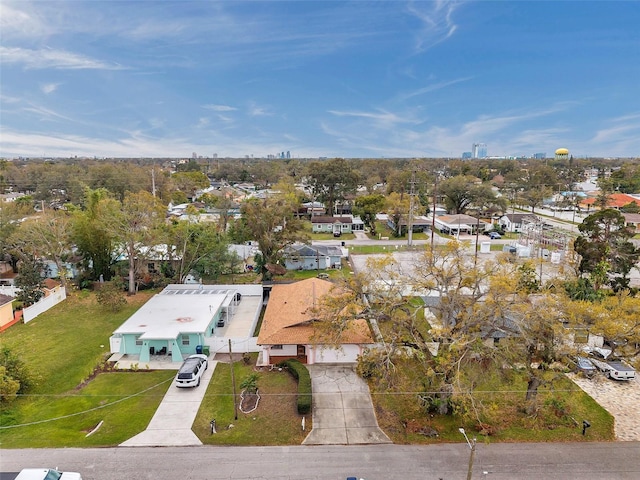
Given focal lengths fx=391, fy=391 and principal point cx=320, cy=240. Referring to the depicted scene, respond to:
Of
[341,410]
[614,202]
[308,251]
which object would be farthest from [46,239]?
[614,202]

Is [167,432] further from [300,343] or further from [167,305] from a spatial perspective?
[167,305]

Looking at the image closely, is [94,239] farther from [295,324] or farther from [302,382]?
[302,382]

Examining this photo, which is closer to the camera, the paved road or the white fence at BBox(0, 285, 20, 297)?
the paved road

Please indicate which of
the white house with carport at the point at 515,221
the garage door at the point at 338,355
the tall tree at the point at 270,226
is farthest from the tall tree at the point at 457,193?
the garage door at the point at 338,355

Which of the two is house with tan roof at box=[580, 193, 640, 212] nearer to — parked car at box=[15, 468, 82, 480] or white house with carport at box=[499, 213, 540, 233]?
white house with carport at box=[499, 213, 540, 233]

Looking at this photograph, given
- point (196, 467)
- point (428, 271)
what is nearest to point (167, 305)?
point (196, 467)

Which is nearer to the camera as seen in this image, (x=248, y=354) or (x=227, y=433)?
(x=227, y=433)

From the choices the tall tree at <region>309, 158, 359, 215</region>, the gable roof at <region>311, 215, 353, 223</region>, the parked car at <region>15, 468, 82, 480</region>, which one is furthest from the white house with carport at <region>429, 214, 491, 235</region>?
the parked car at <region>15, 468, 82, 480</region>

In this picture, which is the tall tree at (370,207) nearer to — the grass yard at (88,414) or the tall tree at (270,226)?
the tall tree at (270,226)
